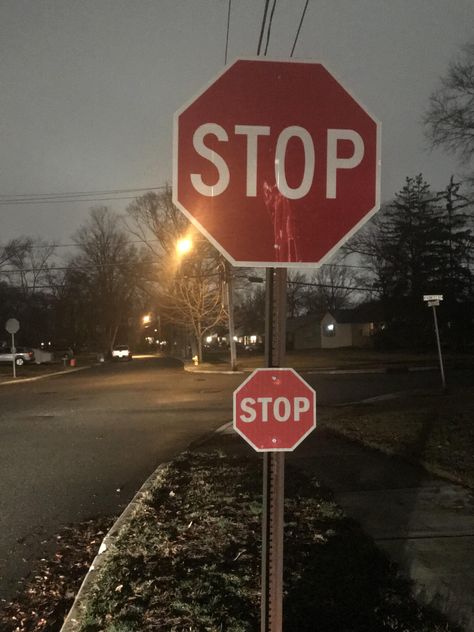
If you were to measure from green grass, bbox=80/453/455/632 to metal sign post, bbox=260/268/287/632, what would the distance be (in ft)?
3.13

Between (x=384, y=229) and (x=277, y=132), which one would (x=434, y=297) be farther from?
(x=384, y=229)

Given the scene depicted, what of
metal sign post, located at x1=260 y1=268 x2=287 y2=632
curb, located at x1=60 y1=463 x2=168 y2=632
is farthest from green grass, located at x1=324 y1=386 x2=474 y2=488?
metal sign post, located at x1=260 y1=268 x2=287 y2=632

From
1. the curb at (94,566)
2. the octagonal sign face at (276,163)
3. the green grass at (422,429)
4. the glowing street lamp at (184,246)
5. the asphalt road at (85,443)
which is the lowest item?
the asphalt road at (85,443)

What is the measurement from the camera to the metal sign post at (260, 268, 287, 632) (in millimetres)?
2422

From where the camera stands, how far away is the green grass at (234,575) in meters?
3.35

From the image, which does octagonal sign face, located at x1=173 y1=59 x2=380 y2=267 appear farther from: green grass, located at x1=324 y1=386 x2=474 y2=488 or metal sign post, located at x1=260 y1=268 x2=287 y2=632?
green grass, located at x1=324 y1=386 x2=474 y2=488

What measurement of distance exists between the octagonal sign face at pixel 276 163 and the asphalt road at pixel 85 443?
3399 millimetres

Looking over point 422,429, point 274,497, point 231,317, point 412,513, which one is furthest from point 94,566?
point 231,317

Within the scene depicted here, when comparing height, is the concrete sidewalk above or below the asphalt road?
above

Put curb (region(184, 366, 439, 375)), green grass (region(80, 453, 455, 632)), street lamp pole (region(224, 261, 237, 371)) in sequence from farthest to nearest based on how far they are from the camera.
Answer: street lamp pole (region(224, 261, 237, 371)) → curb (region(184, 366, 439, 375)) → green grass (region(80, 453, 455, 632))

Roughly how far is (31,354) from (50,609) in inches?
1635

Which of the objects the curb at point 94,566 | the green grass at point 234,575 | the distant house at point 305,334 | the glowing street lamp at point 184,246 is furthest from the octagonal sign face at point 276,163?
the distant house at point 305,334

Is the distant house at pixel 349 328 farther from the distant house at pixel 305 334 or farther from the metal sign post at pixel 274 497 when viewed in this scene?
the metal sign post at pixel 274 497

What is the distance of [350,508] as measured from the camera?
5535 millimetres
